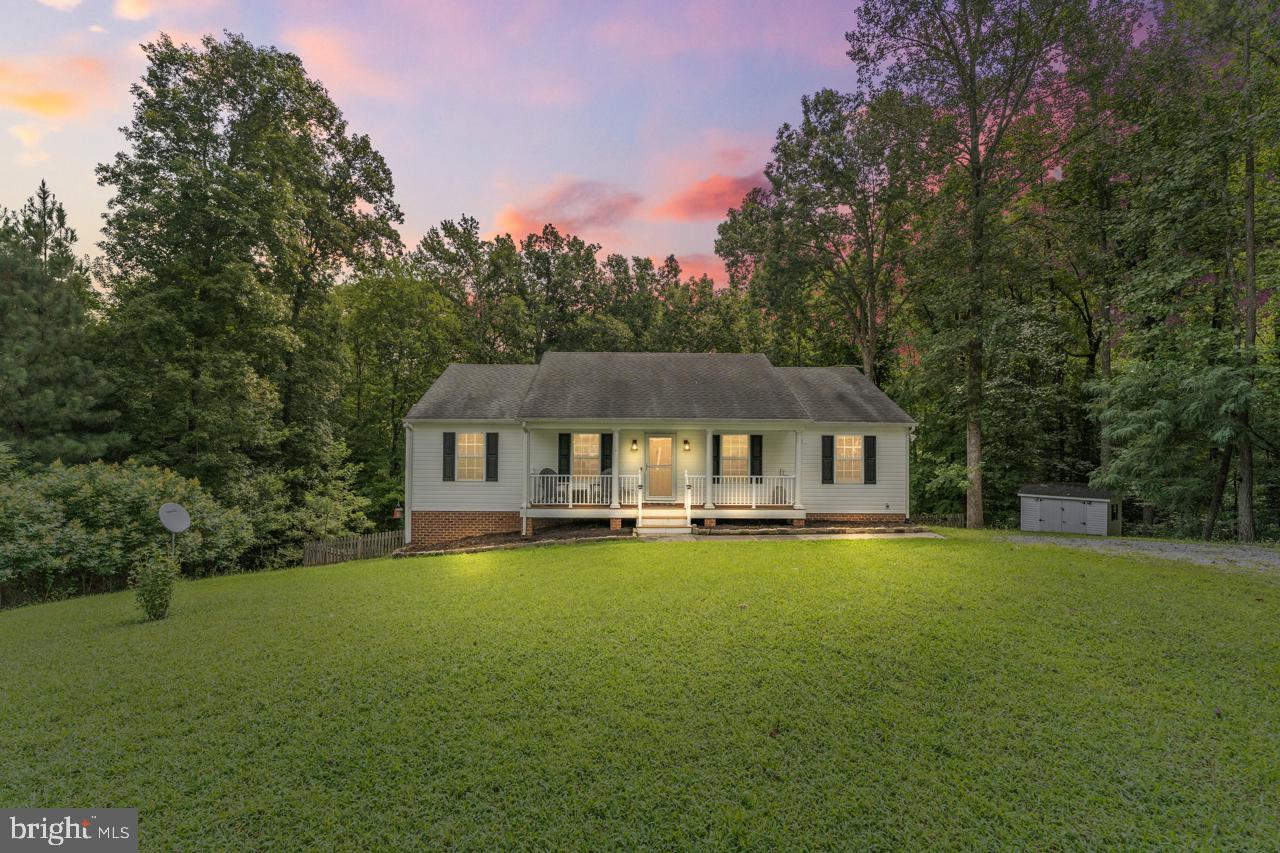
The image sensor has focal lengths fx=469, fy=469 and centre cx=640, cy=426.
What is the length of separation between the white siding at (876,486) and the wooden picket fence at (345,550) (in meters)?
12.7

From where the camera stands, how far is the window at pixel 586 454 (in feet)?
46.6

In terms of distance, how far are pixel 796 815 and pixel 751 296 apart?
2096 centimetres

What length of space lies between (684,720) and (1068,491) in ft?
57.5

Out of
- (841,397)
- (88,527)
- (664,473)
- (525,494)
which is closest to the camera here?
(88,527)

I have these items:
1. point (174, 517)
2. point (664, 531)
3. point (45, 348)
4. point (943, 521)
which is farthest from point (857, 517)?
point (45, 348)

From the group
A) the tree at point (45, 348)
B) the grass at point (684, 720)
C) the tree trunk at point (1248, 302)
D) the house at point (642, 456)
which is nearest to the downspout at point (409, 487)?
the house at point (642, 456)

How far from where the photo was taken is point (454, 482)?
14203 mm

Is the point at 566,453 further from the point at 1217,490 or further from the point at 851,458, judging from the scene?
the point at 1217,490

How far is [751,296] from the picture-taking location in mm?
21734

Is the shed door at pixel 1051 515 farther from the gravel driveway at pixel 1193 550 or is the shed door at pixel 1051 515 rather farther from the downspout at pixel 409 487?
the downspout at pixel 409 487

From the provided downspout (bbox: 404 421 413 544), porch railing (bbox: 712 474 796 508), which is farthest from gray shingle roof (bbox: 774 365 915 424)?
downspout (bbox: 404 421 413 544)

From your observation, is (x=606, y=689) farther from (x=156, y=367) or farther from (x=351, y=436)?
(x=351, y=436)

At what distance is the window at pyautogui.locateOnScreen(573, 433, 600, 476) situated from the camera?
14.2 meters

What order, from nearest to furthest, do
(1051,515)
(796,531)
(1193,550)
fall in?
1. (1193,550)
2. (796,531)
3. (1051,515)
